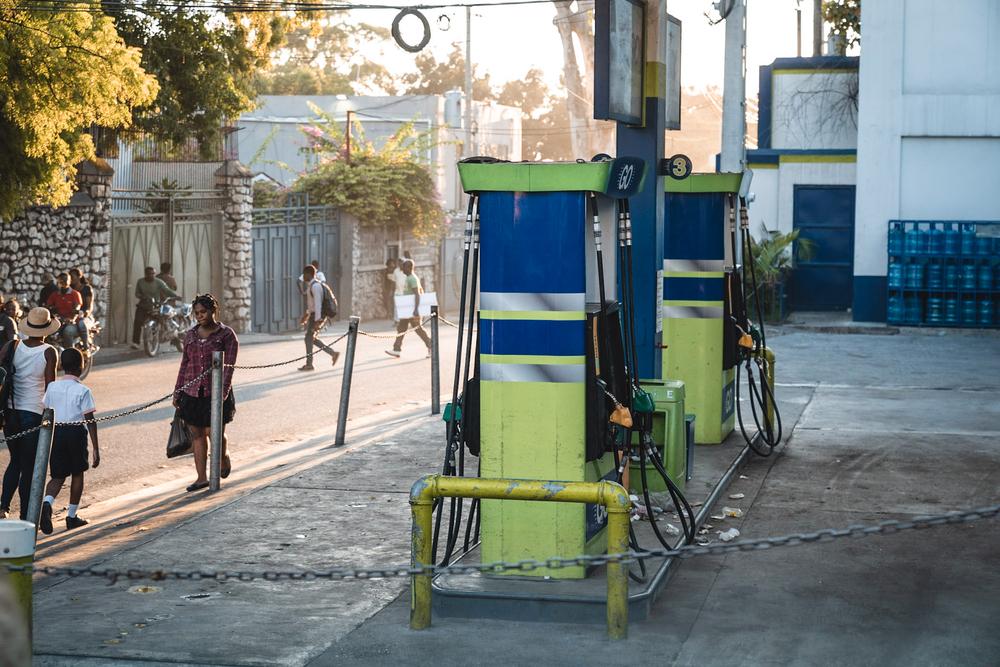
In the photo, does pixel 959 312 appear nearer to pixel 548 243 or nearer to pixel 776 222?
pixel 776 222

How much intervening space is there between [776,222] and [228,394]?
20061 millimetres

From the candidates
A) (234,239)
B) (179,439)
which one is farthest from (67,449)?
(234,239)

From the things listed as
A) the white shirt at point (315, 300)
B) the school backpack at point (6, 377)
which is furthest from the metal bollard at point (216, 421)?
the white shirt at point (315, 300)

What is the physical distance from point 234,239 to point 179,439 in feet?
54.4

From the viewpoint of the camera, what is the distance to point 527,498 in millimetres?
6730

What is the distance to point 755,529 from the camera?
9.47 m

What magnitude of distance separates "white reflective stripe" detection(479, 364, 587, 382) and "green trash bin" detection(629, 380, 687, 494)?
7.78 feet

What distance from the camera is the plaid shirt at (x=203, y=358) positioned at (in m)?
11.1

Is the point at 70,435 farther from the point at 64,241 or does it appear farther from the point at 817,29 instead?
the point at 817,29

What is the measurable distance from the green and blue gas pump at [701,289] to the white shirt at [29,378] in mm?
5145

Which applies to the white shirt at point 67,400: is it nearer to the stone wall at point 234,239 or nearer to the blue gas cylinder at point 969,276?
the stone wall at point 234,239

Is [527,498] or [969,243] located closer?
[527,498]

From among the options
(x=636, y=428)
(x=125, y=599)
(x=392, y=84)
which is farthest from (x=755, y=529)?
(x=392, y=84)

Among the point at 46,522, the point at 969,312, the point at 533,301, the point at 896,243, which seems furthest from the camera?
the point at 896,243
